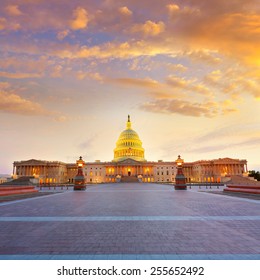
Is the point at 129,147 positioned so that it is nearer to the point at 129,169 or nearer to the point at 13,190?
the point at 129,169

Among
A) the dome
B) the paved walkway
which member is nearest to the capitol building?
the dome

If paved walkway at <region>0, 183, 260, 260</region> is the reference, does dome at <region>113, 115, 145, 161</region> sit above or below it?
above

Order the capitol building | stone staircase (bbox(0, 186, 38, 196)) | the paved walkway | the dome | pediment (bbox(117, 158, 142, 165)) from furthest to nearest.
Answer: the dome → pediment (bbox(117, 158, 142, 165)) → the capitol building → stone staircase (bbox(0, 186, 38, 196)) → the paved walkway

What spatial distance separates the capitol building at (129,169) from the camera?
128 m

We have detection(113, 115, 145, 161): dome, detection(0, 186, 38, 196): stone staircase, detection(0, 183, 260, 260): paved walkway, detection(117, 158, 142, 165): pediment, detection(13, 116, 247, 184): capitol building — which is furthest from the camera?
detection(113, 115, 145, 161): dome

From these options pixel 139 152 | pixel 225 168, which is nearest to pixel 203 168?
pixel 225 168

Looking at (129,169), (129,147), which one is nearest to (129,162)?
(129,169)

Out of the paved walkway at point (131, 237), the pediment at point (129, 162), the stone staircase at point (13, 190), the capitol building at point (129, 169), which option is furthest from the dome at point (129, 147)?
the paved walkway at point (131, 237)

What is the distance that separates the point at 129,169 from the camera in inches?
5522

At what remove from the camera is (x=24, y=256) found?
623 centimetres

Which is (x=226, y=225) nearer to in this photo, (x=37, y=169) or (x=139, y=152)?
(x=37, y=169)

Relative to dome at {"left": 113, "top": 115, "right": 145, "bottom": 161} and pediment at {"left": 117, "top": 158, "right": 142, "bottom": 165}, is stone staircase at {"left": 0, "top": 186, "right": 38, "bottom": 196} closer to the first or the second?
pediment at {"left": 117, "top": 158, "right": 142, "bottom": 165}

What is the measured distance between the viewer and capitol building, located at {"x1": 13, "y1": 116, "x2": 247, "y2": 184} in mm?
128500

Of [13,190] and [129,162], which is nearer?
[13,190]
